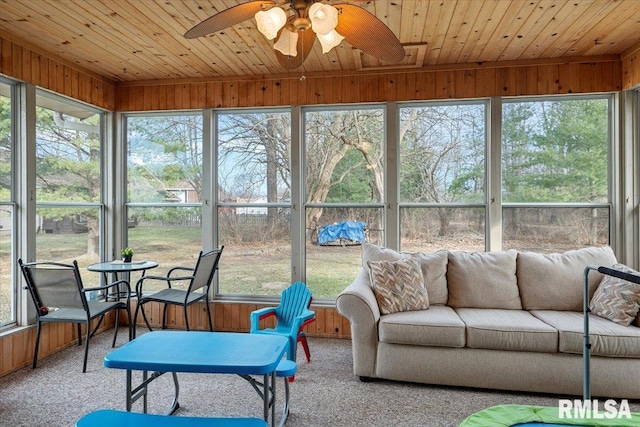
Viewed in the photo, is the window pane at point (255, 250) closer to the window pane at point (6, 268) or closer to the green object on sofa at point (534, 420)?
the window pane at point (6, 268)

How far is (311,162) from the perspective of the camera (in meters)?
4.11

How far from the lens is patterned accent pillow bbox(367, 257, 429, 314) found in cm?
307

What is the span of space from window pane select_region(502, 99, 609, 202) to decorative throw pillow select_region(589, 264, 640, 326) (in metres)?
1.13

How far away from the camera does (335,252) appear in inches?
161

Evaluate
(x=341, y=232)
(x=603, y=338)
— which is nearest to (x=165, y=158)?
(x=341, y=232)

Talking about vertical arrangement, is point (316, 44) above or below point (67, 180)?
above

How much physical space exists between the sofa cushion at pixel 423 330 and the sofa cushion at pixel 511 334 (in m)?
0.09

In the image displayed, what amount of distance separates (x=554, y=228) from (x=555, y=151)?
0.75 m

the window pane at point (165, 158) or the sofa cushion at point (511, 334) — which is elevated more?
the window pane at point (165, 158)

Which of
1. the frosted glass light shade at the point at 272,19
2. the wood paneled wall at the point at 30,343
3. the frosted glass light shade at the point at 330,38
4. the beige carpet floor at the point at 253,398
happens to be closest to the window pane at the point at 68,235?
the wood paneled wall at the point at 30,343

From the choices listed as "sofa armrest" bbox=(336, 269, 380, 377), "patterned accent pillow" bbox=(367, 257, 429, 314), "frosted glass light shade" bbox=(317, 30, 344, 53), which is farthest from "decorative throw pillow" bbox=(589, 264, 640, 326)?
"frosted glass light shade" bbox=(317, 30, 344, 53)

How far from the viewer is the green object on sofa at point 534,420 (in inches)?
60.8

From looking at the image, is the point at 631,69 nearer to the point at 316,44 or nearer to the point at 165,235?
the point at 316,44

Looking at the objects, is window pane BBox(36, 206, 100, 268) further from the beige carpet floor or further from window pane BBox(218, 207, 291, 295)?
window pane BBox(218, 207, 291, 295)
